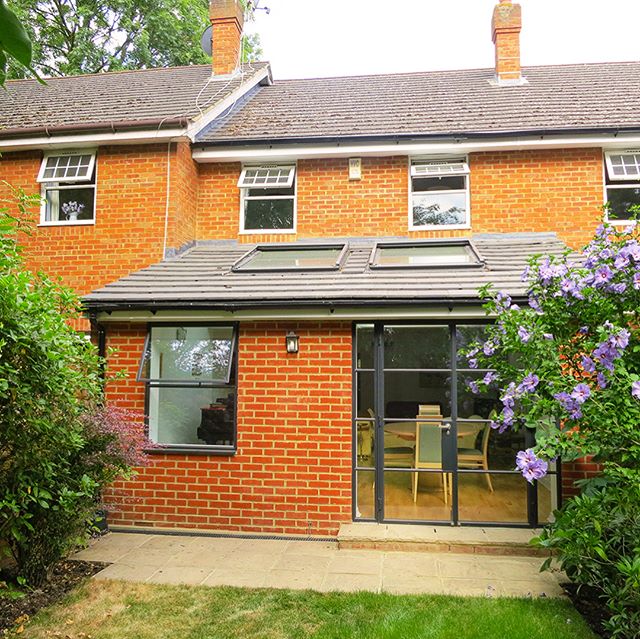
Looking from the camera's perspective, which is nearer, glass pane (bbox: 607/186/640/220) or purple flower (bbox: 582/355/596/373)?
purple flower (bbox: 582/355/596/373)

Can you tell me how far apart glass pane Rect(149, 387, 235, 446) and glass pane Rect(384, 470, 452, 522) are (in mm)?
2144

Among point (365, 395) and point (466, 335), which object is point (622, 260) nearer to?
point (466, 335)

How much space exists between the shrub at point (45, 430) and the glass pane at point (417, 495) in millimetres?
3009

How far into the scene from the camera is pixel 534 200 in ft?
27.8

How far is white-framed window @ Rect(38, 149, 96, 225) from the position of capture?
879 cm

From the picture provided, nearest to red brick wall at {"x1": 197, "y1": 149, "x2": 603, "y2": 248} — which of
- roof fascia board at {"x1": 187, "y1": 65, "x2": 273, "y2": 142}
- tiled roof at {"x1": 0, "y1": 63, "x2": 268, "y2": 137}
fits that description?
roof fascia board at {"x1": 187, "y1": 65, "x2": 273, "y2": 142}

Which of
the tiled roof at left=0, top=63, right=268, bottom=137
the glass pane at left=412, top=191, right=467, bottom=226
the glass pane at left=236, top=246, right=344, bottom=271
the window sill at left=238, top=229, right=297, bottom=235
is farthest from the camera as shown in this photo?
the tiled roof at left=0, top=63, right=268, bottom=137

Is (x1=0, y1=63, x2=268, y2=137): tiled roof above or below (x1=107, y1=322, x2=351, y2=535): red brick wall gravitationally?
above

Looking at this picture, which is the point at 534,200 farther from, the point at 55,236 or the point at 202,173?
the point at 55,236

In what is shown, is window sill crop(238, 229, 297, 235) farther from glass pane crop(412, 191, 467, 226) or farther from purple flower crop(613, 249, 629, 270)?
purple flower crop(613, 249, 629, 270)

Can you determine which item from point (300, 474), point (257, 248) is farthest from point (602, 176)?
point (300, 474)

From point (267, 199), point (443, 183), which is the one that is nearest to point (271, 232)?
point (267, 199)

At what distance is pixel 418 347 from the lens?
6.14 metres

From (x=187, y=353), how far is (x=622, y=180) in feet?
25.1
